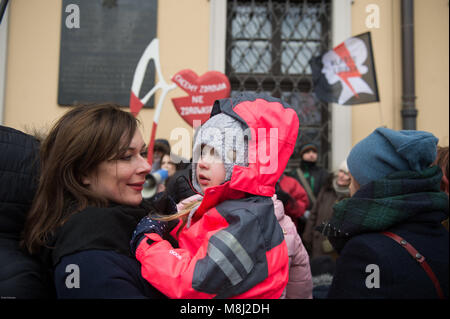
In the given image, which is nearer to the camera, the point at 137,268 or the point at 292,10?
the point at 137,268

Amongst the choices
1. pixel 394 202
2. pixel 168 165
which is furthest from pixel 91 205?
pixel 168 165

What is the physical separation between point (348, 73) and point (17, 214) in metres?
3.77

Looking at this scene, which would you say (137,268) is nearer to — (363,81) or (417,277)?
(417,277)

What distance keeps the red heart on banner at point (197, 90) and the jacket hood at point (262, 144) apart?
179cm

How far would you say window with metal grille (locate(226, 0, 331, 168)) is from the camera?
14.5 feet

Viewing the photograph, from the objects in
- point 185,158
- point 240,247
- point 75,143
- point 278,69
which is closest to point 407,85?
point 278,69

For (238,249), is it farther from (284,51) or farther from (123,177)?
(284,51)

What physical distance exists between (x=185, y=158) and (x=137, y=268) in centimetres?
79

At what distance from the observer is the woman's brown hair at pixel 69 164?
1123mm

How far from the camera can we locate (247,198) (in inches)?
48.8

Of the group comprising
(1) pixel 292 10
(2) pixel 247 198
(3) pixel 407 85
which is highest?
(1) pixel 292 10

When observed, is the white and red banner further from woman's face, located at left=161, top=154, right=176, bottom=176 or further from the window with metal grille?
woman's face, located at left=161, top=154, right=176, bottom=176

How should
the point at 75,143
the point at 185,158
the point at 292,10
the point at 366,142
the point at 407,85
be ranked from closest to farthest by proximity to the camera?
the point at 75,143, the point at 366,142, the point at 185,158, the point at 407,85, the point at 292,10

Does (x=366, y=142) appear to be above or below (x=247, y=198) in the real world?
above
